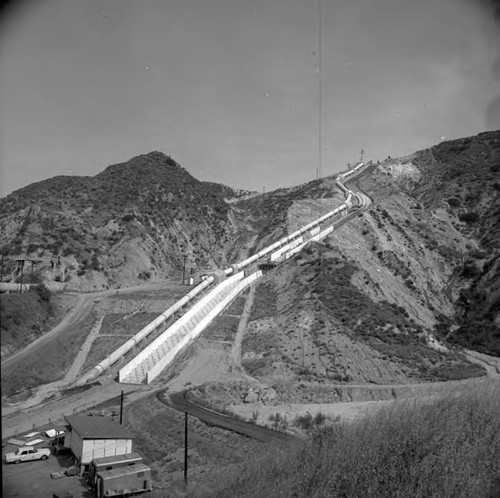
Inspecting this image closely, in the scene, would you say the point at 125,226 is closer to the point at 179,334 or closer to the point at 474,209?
the point at 179,334

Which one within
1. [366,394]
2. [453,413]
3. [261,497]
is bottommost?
[366,394]

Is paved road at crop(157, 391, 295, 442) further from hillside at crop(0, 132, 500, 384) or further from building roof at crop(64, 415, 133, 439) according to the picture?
hillside at crop(0, 132, 500, 384)

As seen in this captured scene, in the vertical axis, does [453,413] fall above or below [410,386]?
above

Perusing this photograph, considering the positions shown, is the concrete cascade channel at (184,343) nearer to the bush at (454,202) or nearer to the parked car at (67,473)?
the parked car at (67,473)

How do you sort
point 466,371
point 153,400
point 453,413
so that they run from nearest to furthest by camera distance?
point 453,413
point 153,400
point 466,371

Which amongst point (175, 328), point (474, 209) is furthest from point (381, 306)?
point (474, 209)

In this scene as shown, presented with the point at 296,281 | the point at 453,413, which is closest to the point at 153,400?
the point at 453,413

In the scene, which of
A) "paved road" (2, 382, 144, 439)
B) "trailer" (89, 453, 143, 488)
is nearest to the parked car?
"trailer" (89, 453, 143, 488)

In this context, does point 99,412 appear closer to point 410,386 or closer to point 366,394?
point 366,394
